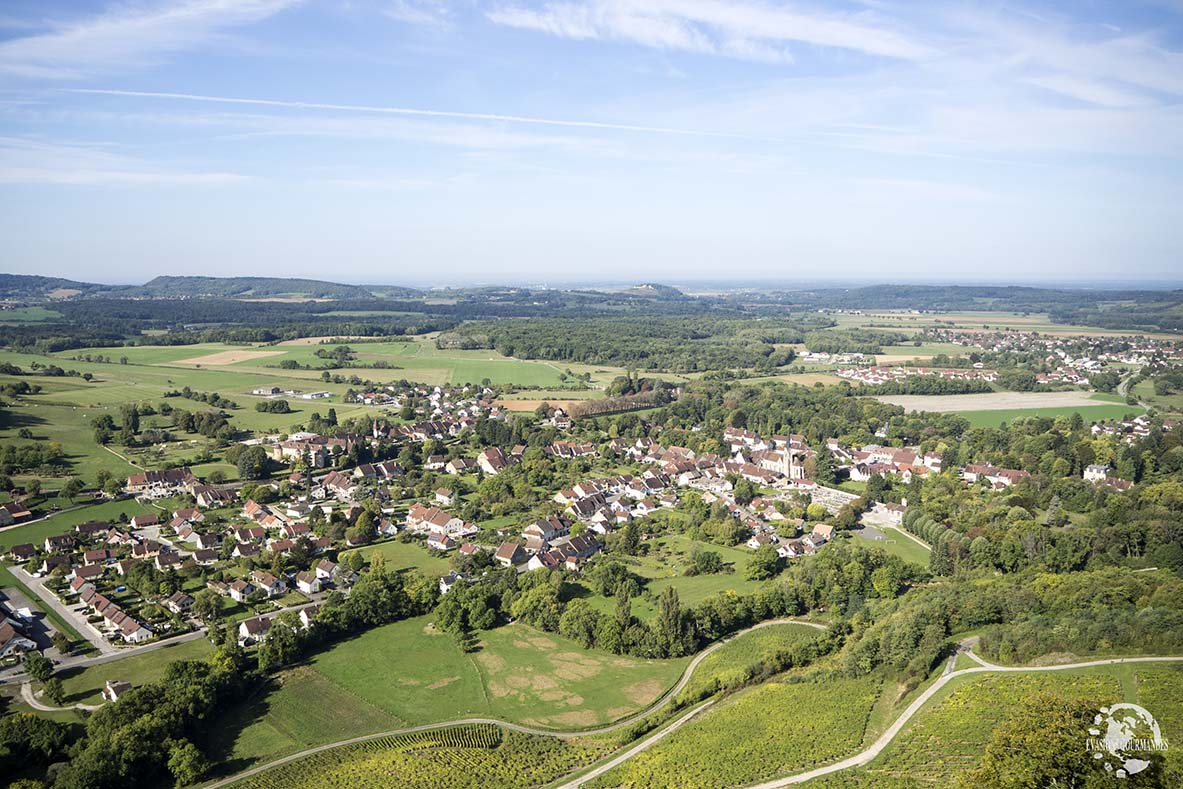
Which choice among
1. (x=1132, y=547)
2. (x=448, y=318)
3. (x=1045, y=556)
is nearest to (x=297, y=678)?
(x=1045, y=556)

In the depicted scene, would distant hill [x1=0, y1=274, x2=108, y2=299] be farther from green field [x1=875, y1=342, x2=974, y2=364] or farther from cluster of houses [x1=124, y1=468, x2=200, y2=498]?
green field [x1=875, y1=342, x2=974, y2=364]

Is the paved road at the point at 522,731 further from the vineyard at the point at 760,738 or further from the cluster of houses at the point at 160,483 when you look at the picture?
the cluster of houses at the point at 160,483

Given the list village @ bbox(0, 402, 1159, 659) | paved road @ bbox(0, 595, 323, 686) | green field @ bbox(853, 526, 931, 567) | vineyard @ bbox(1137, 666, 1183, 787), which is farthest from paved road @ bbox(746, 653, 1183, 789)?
paved road @ bbox(0, 595, 323, 686)

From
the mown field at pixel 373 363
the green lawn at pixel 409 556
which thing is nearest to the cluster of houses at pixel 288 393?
the mown field at pixel 373 363

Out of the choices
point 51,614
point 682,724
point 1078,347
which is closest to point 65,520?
point 51,614

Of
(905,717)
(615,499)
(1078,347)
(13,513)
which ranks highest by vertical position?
(1078,347)

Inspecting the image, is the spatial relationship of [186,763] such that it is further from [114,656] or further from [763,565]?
[763,565]
